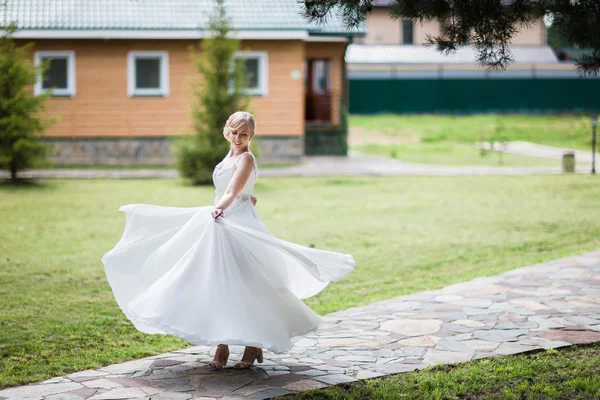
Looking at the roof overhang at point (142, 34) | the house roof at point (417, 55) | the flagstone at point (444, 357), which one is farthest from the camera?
the house roof at point (417, 55)

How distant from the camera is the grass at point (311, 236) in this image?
6.78 metres

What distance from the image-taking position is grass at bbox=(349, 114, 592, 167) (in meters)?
25.5

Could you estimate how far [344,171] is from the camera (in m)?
21.5

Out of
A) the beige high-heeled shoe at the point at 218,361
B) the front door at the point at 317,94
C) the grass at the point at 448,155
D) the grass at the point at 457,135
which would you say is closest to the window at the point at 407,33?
the grass at the point at 457,135

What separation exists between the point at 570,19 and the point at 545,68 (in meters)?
38.0

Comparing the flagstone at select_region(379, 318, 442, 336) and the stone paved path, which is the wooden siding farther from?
the flagstone at select_region(379, 318, 442, 336)

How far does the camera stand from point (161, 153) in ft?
79.7

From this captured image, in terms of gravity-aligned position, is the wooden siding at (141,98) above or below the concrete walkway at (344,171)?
above

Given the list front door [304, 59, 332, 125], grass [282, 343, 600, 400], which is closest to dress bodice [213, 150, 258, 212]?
grass [282, 343, 600, 400]

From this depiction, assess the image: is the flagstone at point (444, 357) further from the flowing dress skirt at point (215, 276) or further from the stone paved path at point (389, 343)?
the flowing dress skirt at point (215, 276)

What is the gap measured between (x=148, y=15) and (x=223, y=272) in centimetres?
2013

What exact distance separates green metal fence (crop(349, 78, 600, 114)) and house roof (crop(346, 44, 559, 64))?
2.53m

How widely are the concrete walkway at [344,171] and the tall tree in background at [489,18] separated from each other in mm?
14955

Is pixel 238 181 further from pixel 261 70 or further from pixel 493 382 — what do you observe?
pixel 261 70
